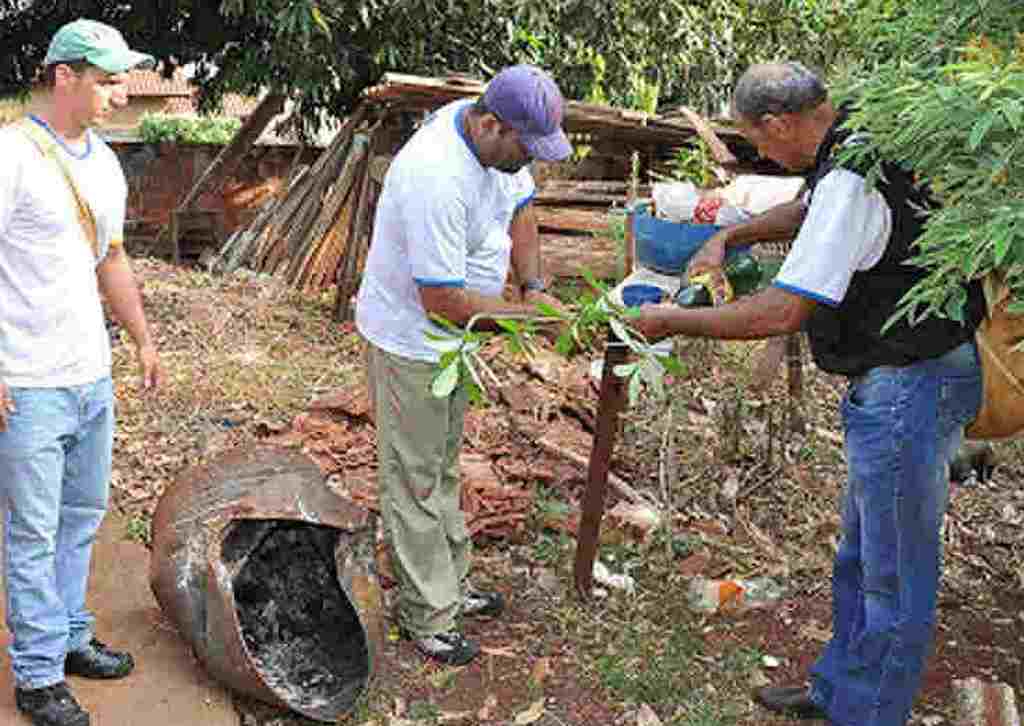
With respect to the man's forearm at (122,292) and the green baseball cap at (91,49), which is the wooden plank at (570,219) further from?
the green baseball cap at (91,49)

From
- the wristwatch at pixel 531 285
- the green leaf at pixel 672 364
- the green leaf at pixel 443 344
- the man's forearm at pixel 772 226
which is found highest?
the man's forearm at pixel 772 226

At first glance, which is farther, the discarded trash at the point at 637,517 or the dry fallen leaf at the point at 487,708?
the discarded trash at the point at 637,517

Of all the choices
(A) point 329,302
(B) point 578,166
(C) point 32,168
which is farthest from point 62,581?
(B) point 578,166

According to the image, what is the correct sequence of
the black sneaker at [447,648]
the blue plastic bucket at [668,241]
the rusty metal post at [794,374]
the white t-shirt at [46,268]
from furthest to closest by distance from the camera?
the rusty metal post at [794,374] → the black sneaker at [447,648] → the blue plastic bucket at [668,241] → the white t-shirt at [46,268]

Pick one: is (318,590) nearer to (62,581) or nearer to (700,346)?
(62,581)

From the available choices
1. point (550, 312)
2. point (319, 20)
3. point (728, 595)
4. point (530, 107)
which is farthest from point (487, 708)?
point (319, 20)

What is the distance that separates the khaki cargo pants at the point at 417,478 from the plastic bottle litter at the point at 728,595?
99 cm

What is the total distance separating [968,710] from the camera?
12.2ft

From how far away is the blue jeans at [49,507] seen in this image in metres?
3.14

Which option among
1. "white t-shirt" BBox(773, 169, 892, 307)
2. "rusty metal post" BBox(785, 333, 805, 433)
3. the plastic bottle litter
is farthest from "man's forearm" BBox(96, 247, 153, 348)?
"rusty metal post" BBox(785, 333, 805, 433)

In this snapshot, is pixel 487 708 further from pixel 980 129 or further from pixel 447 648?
pixel 980 129

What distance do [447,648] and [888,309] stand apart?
1.98 meters

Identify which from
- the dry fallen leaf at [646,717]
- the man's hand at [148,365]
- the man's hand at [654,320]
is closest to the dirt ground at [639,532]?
the dry fallen leaf at [646,717]

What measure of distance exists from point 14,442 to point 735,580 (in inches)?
113
